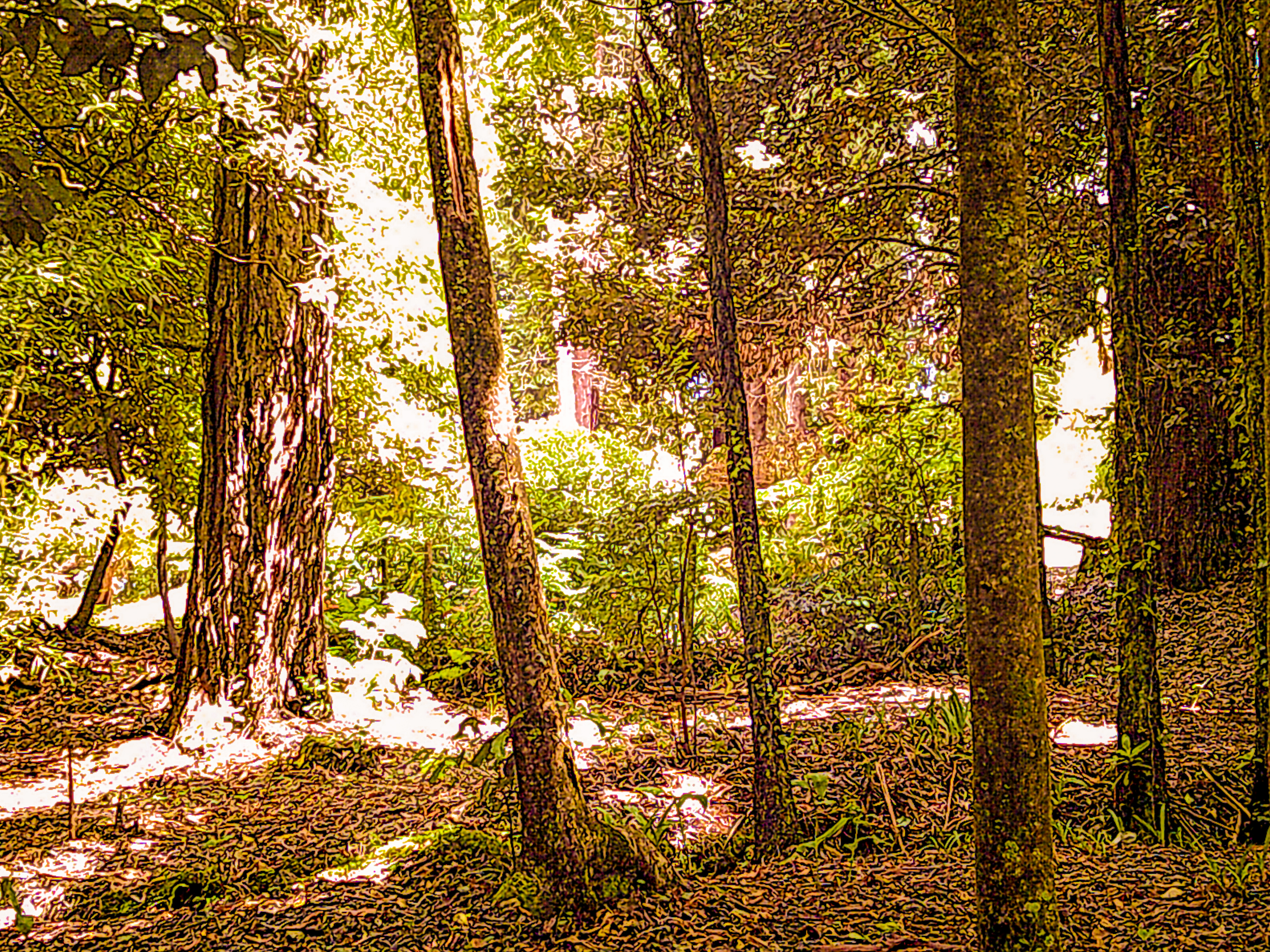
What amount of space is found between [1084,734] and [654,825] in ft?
7.22

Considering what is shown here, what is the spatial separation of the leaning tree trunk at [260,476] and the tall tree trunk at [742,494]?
8.68ft

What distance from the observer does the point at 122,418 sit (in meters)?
5.74

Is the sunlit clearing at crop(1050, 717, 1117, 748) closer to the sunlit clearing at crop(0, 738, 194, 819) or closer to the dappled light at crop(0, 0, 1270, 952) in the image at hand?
the dappled light at crop(0, 0, 1270, 952)

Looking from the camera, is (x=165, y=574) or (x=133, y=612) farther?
(x=133, y=612)

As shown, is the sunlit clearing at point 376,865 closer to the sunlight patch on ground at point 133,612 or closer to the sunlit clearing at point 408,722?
the sunlit clearing at point 408,722

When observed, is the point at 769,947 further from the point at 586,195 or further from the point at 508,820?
the point at 586,195

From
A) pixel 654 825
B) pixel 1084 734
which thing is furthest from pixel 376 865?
pixel 1084 734

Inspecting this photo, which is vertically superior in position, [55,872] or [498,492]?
[498,492]

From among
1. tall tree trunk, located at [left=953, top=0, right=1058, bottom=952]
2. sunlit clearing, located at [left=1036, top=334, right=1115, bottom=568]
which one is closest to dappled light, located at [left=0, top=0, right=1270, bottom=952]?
tall tree trunk, located at [left=953, top=0, right=1058, bottom=952]

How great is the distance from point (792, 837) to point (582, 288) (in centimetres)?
290

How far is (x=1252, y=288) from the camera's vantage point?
2.81m

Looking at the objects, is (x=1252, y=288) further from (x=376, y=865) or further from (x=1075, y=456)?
(x=1075, y=456)

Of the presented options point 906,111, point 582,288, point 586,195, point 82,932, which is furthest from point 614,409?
point 82,932

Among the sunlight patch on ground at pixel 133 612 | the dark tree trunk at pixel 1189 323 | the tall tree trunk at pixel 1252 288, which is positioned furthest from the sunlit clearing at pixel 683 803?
the sunlight patch on ground at pixel 133 612
